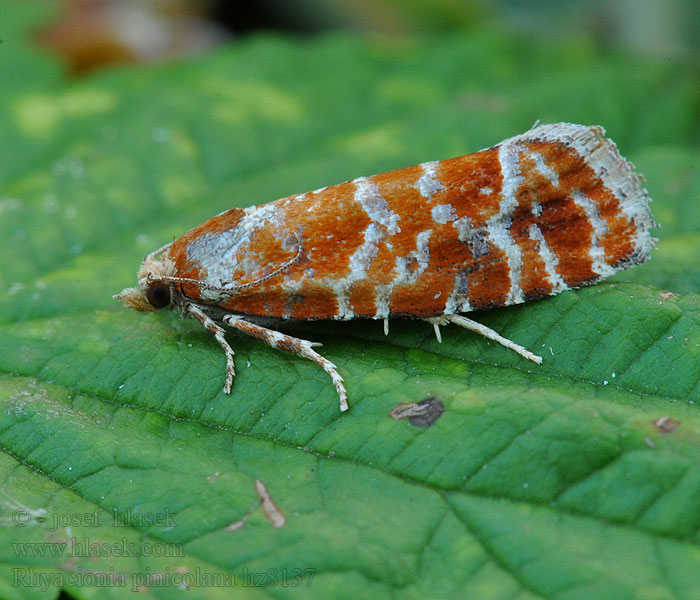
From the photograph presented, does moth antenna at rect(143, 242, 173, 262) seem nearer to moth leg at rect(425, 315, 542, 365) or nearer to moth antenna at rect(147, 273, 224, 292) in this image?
moth antenna at rect(147, 273, 224, 292)

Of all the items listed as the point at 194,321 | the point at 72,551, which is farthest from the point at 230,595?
the point at 194,321

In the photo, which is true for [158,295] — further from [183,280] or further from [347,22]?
[347,22]

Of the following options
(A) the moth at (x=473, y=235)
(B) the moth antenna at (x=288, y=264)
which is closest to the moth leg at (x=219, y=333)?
(A) the moth at (x=473, y=235)

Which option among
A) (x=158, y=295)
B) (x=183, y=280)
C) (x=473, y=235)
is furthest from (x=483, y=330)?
(x=158, y=295)

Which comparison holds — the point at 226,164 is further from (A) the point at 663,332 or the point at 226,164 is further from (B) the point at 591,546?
(B) the point at 591,546

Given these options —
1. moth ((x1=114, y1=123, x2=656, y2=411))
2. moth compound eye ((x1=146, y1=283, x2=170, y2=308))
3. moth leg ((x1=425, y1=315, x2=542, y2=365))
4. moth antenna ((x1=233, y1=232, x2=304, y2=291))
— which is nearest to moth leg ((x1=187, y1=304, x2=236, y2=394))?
moth ((x1=114, y1=123, x2=656, y2=411))

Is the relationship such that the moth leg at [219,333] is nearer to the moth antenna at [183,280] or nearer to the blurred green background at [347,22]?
the moth antenna at [183,280]

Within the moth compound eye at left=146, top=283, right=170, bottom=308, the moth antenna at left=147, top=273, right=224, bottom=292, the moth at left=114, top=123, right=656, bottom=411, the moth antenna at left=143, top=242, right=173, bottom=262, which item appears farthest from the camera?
the moth antenna at left=143, top=242, right=173, bottom=262
